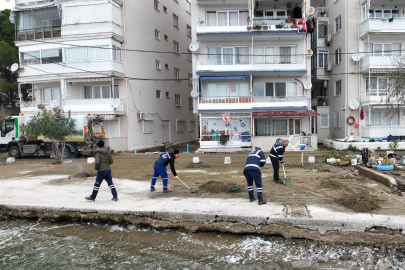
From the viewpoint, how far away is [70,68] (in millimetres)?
23781

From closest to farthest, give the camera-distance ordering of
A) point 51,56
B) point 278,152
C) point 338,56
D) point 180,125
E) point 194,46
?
point 278,152, point 194,46, point 51,56, point 338,56, point 180,125

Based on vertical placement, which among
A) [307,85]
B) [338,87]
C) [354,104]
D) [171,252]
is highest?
[338,87]

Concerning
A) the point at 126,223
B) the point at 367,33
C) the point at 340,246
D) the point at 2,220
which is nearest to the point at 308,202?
the point at 340,246

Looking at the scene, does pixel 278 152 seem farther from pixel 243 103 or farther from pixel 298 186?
pixel 243 103

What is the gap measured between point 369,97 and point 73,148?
21460mm

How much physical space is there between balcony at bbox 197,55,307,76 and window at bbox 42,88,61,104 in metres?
11.8

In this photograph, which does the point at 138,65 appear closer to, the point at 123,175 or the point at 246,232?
the point at 123,175

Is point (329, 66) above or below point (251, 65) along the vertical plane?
above

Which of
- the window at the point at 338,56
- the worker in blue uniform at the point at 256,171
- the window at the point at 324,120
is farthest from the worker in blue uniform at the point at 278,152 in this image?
the window at the point at 324,120

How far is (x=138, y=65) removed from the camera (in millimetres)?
25969

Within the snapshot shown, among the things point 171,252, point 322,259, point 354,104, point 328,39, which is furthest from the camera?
point 328,39

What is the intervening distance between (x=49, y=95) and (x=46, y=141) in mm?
6982

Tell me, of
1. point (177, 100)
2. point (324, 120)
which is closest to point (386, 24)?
point (324, 120)

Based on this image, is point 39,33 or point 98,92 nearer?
point 39,33
